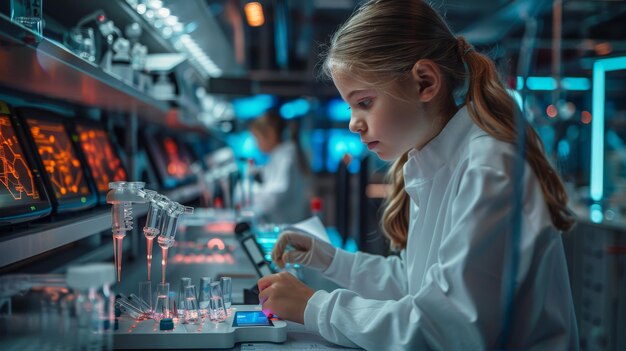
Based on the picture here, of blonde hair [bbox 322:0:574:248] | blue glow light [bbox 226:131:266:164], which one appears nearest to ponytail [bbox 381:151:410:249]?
blonde hair [bbox 322:0:574:248]

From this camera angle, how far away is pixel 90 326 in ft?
2.79

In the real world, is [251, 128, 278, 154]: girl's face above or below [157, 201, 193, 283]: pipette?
above

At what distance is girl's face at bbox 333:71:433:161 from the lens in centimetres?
123

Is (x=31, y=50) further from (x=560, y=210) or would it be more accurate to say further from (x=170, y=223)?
(x=560, y=210)

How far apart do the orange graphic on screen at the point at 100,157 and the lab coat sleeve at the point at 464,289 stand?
116cm

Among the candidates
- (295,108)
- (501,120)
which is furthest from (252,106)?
(501,120)

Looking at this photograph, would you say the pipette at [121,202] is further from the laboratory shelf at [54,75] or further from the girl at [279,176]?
the girl at [279,176]

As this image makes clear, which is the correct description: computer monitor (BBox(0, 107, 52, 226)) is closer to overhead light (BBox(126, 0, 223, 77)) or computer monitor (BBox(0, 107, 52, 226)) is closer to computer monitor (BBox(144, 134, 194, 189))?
overhead light (BBox(126, 0, 223, 77))

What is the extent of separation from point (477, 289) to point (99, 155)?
1.51 m

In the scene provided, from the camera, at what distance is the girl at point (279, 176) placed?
4336mm

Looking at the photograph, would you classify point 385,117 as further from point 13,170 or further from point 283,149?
point 283,149

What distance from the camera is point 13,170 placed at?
1278mm

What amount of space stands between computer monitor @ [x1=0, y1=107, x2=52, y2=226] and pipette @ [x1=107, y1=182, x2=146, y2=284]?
0.67 feet

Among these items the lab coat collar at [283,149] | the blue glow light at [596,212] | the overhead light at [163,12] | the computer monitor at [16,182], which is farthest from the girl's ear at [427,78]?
the lab coat collar at [283,149]
